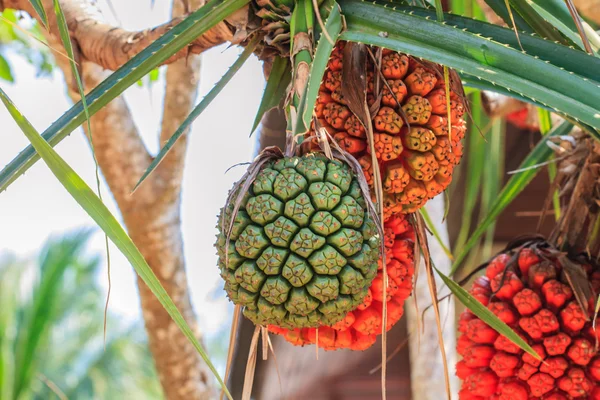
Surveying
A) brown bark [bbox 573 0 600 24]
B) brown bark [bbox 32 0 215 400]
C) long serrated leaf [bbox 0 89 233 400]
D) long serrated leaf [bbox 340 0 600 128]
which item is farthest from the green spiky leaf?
brown bark [bbox 32 0 215 400]

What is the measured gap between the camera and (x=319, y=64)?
75 centimetres

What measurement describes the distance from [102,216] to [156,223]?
3.61 ft

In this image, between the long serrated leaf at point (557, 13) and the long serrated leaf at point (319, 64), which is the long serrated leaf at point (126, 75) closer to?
the long serrated leaf at point (319, 64)

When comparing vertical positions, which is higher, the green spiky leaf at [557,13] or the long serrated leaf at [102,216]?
the green spiky leaf at [557,13]

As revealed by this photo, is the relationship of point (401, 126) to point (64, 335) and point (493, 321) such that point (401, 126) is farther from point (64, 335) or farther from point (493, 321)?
point (64, 335)

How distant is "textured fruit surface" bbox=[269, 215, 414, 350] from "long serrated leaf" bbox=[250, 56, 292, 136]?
0.23 metres

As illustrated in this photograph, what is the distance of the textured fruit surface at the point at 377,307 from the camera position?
3.21 feet

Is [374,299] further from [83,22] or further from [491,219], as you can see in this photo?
[83,22]

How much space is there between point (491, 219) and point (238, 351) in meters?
0.79

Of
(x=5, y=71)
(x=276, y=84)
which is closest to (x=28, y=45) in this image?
(x=5, y=71)

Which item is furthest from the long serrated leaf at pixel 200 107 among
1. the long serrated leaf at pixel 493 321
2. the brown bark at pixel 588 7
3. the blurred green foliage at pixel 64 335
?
the blurred green foliage at pixel 64 335

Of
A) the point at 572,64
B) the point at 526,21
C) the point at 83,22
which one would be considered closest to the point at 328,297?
the point at 572,64

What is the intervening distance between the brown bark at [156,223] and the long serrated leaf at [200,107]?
83 centimetres

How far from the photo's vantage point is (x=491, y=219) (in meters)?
1.32
